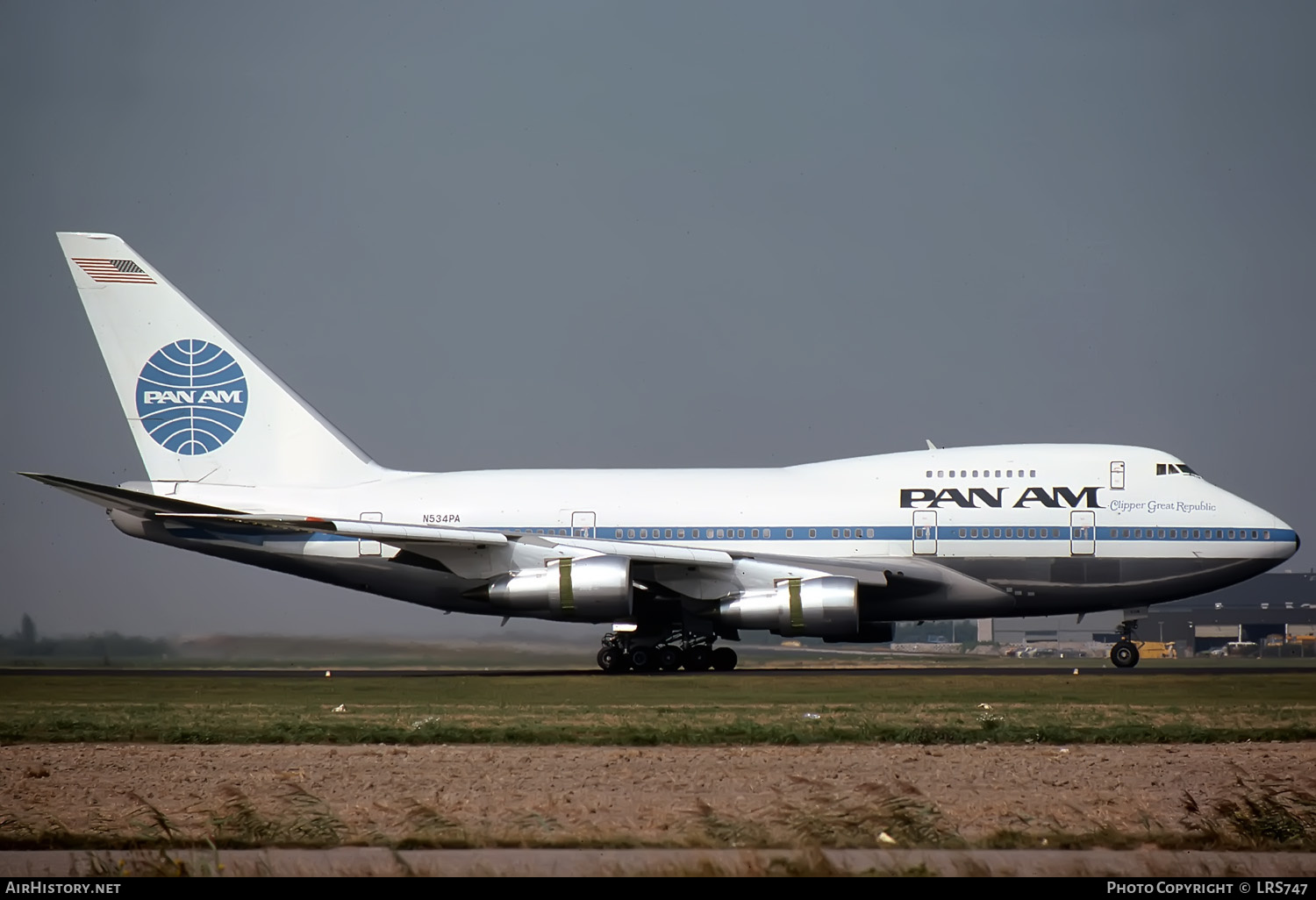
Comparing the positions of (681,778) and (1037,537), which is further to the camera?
(1037,537)

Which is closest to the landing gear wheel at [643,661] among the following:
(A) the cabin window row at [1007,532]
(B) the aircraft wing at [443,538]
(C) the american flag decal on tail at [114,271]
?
(B) the aircraft wing at [443,538]

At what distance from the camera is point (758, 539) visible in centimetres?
3022

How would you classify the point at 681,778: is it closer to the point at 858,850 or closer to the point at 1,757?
the point at 858,850

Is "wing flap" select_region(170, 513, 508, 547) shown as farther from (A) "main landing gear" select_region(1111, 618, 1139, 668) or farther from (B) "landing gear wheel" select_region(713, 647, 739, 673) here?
(A) "main landing gear" select_region(1111, 618, 1139, 668)

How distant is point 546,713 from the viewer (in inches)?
774

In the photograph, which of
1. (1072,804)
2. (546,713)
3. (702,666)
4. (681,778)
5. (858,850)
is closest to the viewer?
(858,850)

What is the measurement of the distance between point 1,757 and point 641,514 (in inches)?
678

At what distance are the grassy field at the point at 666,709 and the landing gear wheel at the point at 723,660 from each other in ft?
6.62

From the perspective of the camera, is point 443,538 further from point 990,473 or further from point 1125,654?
point 1125,654

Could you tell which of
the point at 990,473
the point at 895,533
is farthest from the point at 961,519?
the point at 895,533

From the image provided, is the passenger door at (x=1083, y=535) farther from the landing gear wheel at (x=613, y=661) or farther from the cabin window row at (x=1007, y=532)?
the landing gear wheel at (x=613, y=661)

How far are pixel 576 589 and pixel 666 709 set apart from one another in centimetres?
804

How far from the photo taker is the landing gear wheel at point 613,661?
30.1m
